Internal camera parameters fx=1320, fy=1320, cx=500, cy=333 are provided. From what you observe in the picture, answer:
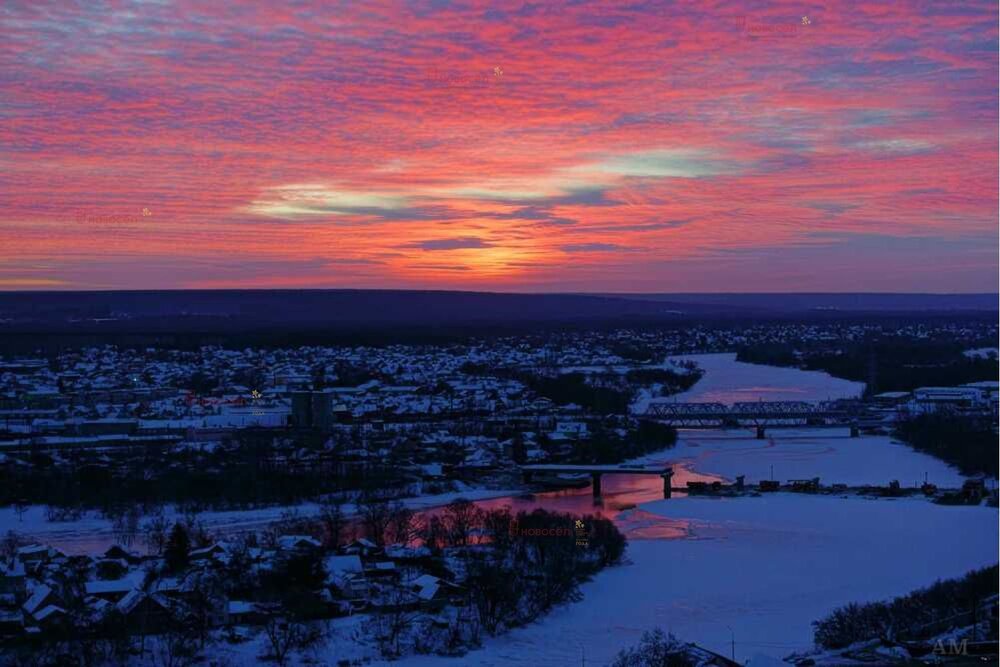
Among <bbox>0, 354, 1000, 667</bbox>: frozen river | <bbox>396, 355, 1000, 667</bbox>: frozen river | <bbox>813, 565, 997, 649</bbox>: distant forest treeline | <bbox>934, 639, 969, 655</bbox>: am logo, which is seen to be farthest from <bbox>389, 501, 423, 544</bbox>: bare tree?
<bbox>934, 639, 969, 655</bbox>: am logo

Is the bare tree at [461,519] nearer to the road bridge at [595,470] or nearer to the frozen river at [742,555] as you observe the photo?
the frozen river at [742,555]

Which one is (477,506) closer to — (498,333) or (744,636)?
(744,636)

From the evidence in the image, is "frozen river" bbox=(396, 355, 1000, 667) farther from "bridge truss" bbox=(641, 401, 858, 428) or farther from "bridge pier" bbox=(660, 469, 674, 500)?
"bridge truss" bbox=(641, 401, 858, 428)

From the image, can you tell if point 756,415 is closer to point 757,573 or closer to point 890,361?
point 757,573

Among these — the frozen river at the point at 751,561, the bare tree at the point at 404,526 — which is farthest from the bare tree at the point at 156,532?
the frozen river at the point at 751,561

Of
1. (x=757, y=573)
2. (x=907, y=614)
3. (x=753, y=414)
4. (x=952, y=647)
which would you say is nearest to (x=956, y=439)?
(x=753, y=414)

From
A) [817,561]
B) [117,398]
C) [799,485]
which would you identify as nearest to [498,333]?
[117,398]
